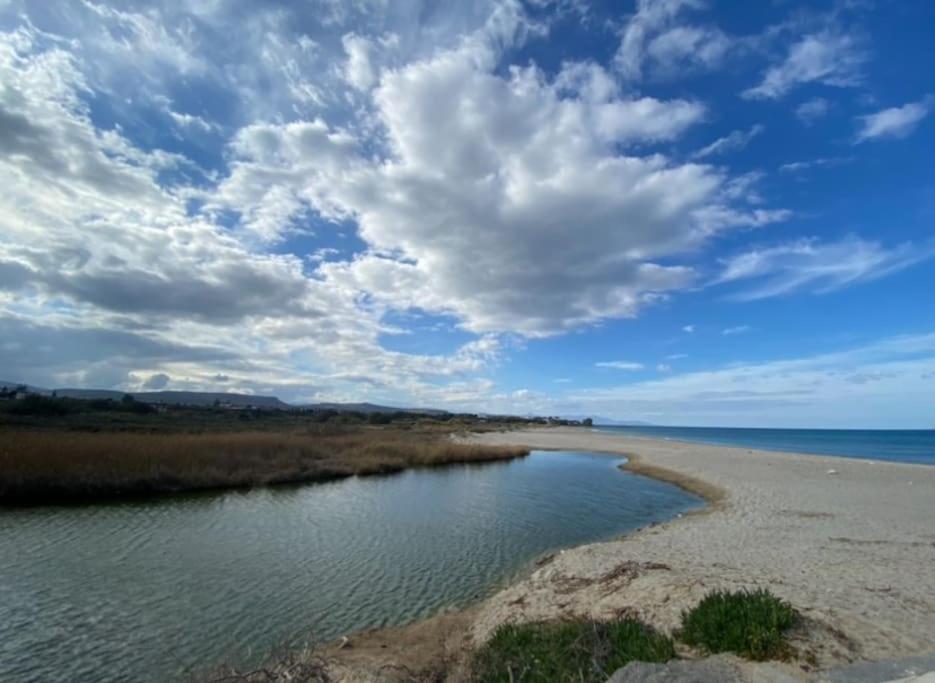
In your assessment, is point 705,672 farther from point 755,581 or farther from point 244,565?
point 244,565

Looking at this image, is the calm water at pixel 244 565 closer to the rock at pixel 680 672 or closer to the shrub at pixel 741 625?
the shrub at pixel 741 625

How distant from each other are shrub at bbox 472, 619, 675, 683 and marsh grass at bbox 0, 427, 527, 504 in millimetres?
23753

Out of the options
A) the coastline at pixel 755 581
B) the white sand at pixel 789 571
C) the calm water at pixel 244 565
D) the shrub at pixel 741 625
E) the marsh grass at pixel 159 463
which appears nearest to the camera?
the shrub at pixel 741 625

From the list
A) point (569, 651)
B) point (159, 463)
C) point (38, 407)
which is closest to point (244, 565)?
point (569, 651)

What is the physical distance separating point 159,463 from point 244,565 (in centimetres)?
1564

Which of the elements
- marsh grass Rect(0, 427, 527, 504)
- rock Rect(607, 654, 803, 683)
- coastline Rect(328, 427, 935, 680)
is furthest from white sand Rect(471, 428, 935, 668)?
marsh grass Rect(0, 427, 527, 504)

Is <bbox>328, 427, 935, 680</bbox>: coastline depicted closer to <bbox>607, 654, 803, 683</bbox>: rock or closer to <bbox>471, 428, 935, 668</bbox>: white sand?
<bbox>471, 428, 935, 668</bbox>: white sand

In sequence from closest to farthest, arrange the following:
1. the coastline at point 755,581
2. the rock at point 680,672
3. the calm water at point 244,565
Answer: the rock at point 680,672 → the coastline at point 755,581 → the calm water at point 244,565

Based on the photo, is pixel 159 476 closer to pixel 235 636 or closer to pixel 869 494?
pixel 235 636

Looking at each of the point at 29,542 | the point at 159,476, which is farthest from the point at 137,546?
the point at 159,476

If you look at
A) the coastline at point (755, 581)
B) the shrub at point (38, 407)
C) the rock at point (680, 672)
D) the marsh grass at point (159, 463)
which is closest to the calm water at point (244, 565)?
the coastline at point (755, 581)

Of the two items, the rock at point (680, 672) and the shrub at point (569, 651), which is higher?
the rock at point (680, 672)

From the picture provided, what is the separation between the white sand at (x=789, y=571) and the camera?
7920mm

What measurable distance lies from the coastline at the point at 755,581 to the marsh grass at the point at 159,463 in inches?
794
